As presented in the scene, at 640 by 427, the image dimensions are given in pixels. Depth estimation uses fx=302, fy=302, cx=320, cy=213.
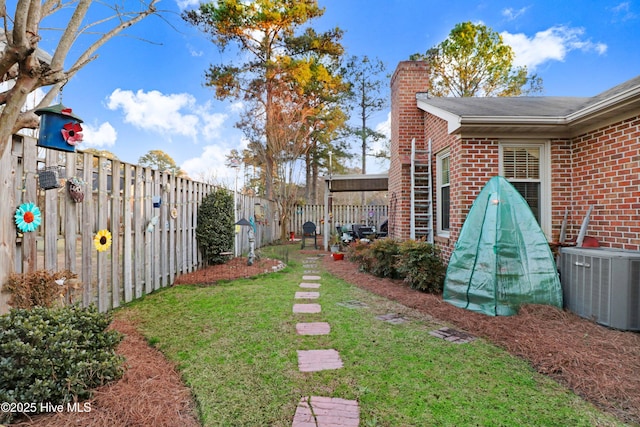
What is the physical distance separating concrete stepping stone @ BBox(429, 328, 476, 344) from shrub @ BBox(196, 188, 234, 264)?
475cm

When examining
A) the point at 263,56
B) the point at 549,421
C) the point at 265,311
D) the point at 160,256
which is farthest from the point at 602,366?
the point at 263,56

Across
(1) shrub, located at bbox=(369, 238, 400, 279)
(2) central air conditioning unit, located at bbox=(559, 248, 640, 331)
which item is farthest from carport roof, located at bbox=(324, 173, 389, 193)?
(2) central air conditioning unit, located at bbox=(559, 248, 640, 331)

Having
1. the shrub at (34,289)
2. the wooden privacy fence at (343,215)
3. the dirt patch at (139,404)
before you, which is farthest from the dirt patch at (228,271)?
the wooden privacy fence at (343,215)

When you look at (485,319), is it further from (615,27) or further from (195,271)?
(615,27)

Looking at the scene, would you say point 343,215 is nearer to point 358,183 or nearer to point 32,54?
point 358,183

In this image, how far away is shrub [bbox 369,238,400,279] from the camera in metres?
5.86

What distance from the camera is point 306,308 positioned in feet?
13.2

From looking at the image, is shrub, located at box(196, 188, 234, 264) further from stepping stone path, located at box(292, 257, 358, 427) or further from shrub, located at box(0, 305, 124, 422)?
shrub, located at box(0, 305, 124, 422)

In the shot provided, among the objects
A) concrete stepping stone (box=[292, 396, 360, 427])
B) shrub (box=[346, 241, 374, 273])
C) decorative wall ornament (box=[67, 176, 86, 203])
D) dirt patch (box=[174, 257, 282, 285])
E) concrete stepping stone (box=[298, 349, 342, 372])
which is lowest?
concrete stepping stone (box=[298, 349, 342, 372])

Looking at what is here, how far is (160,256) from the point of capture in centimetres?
508

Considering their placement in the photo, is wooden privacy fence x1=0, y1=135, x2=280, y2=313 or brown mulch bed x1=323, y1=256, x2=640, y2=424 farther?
wooden privacy fence x1=0, y1=135, x2=280, y2=313

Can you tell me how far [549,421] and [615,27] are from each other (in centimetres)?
1258

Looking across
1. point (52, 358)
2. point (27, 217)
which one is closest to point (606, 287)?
point (52, 358)

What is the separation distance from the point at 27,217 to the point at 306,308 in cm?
306
